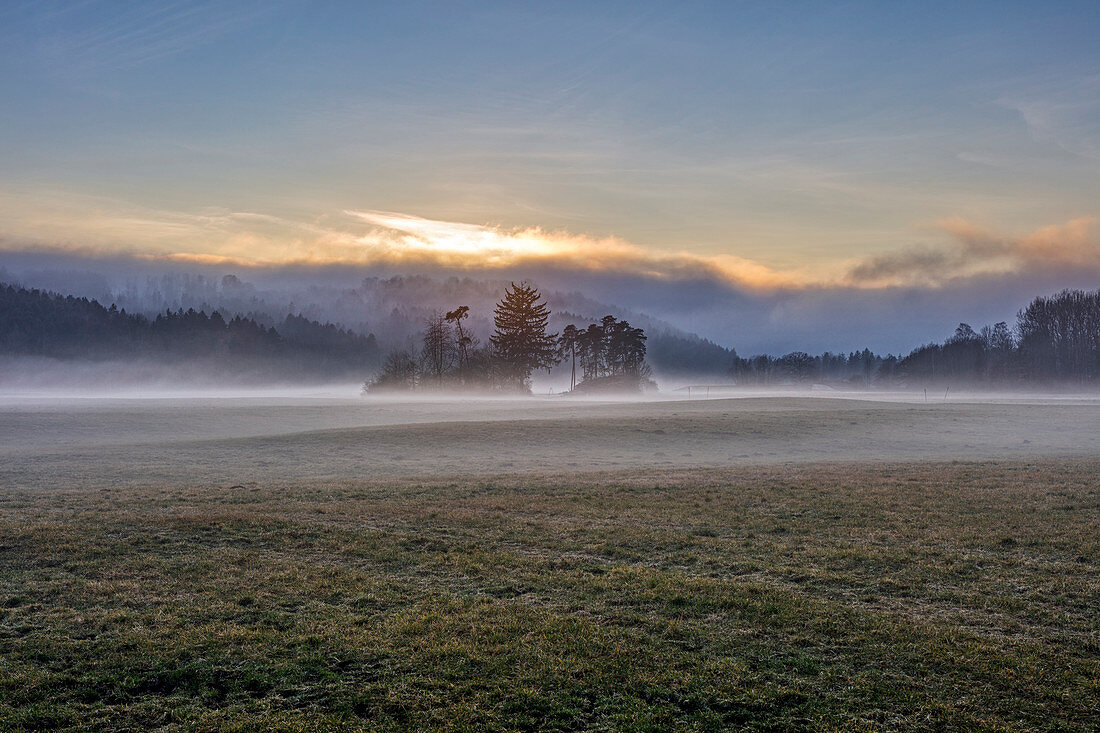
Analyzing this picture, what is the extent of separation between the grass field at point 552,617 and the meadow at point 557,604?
0.04 m

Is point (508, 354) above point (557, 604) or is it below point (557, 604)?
above

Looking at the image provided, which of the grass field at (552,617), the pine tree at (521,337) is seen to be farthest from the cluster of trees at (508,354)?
the grass field at (552,617)

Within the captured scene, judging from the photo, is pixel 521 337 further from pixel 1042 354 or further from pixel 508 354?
pixel 1042 354

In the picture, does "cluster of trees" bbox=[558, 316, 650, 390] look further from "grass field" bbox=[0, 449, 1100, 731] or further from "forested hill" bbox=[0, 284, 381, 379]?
"grass field" bbox=[0, 449, 1100, 731]

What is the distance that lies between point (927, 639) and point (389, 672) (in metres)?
5.85

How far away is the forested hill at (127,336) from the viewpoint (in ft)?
503

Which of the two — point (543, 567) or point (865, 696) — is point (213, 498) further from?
point (865, 696)

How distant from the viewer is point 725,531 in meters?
13.9

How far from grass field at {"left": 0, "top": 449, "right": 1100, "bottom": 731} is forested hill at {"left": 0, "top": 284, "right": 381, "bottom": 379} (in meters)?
158

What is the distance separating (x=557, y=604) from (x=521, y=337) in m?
100

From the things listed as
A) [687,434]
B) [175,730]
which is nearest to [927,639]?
[175,730]

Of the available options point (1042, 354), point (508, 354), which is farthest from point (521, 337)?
point (1042, 354)

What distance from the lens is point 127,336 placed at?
162 m

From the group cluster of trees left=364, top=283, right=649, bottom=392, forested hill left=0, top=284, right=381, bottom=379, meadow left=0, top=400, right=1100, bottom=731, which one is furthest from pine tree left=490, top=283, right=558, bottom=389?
meadow left=0, top=400, right=1100, bottom=731
